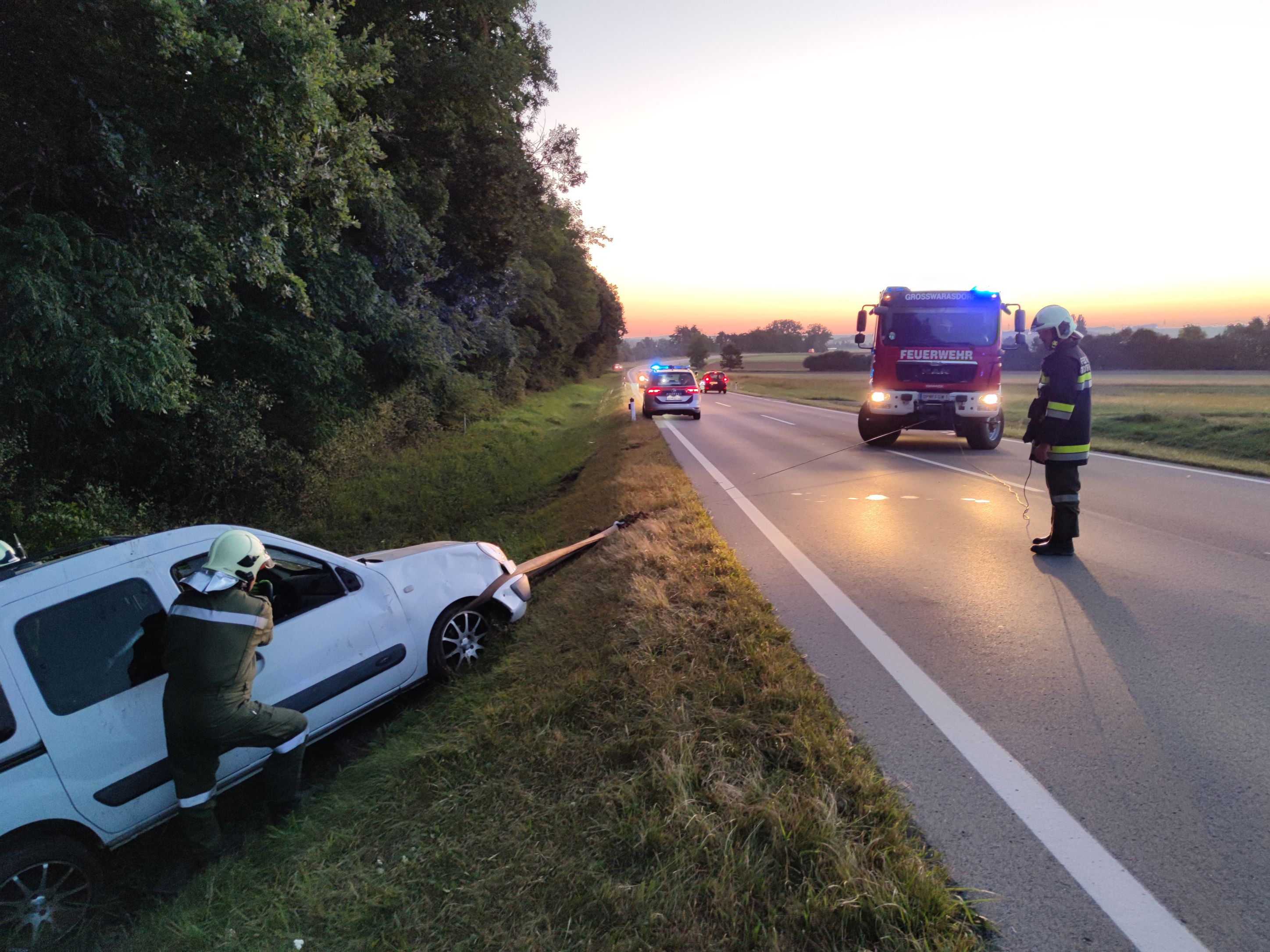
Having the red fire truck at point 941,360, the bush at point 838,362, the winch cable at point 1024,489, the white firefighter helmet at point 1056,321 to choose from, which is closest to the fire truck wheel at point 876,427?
the red fire truck at point 941,360

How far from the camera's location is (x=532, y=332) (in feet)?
132

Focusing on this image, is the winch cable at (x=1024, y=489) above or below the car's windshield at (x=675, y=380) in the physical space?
below

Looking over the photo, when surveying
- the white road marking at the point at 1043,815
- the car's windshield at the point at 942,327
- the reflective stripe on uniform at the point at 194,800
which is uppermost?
the car's windshield at the point at 942,327

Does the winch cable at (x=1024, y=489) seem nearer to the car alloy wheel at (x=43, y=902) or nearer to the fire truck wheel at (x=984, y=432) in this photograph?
the fire truck wheel at (x=984, y=432)

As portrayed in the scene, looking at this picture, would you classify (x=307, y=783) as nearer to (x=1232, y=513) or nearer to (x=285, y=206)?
(x=285, y=206)

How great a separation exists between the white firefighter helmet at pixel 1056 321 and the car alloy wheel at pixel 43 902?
25.0ft

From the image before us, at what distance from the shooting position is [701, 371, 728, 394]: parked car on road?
5147 cm

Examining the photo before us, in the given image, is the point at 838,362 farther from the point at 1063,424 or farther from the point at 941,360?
the point at 1063,424

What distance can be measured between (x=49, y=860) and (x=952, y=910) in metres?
3.55

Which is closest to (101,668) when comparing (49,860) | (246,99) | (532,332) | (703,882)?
(49,860)

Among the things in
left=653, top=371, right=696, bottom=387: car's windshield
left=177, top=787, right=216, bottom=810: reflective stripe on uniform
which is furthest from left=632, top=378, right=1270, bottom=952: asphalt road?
left=653, top=371, right=696, bottom=387: car's windshield

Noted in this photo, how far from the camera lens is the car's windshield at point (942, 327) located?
14.0 m

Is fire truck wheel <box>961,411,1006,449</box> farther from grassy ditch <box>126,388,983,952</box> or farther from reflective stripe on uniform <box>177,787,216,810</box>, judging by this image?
reflective stripe on uniform <box>177,787,216,810</box>

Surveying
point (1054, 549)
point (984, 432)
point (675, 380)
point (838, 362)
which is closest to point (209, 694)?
point (1054, 549)
